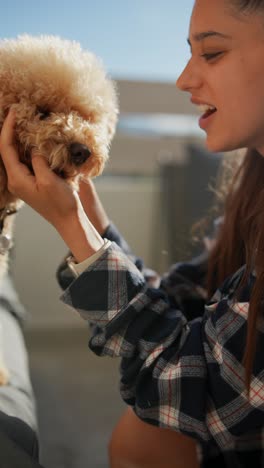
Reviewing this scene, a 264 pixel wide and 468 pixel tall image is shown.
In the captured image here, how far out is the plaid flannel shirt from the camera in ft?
2.18

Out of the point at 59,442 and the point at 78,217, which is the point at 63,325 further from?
the point at 78,217

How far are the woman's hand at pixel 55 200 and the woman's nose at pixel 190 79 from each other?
24 centimetres

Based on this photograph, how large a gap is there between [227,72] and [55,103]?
0.28 meters

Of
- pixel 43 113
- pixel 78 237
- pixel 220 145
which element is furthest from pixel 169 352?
pixel 43 113

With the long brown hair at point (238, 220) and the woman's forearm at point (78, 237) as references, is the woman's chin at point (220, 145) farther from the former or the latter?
the woman's forearm at point (78, 237)

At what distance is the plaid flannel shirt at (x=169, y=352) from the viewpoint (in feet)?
2.18

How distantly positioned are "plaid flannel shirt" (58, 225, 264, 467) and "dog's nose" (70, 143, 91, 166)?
0.54ft

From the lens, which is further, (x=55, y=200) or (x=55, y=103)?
(x=55, y=103)

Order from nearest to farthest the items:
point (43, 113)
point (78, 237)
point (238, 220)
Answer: point (78, 237)
point (43, 113)
point (238, 220)

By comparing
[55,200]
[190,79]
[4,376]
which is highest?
[190,79]

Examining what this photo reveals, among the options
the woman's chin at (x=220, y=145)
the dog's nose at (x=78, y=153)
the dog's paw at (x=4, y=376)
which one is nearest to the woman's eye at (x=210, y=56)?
the woman's chin at (x=220, y=145)

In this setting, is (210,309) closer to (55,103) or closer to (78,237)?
(78,237)

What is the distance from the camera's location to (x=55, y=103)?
81cm

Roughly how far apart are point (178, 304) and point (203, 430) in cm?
34
